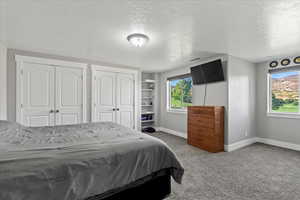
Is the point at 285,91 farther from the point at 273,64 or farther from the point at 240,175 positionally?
the point at 240,175

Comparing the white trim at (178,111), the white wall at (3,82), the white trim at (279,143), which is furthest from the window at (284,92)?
the white wall at (3,82)

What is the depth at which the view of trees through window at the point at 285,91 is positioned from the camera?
141 inches

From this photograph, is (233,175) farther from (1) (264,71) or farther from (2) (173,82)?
(2) (173,82)

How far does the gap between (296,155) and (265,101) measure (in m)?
1.45

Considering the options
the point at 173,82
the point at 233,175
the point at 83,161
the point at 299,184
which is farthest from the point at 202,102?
the point at 83,161

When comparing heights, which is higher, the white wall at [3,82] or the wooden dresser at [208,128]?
the white wall at [3,82]

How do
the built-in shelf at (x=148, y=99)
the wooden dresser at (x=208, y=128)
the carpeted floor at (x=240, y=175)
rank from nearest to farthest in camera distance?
1. the carpeted floor at (x=240, y=175)
2. the wooden dresser at (x=208, y=128)
3. the built-in shelf at (x=148, y=99)

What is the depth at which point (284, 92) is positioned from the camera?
3781mm

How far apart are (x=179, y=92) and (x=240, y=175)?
3340mm

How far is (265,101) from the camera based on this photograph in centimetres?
404

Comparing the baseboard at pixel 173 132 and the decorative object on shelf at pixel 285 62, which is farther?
the baseboard at pixel 173 132

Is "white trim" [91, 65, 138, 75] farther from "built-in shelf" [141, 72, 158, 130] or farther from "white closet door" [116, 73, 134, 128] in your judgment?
"built-in shelf" [141, 72, 158, 130]

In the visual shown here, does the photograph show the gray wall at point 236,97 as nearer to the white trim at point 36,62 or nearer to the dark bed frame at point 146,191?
the dark bed frame at point 146,191

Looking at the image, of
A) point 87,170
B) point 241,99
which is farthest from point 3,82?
point 241,99
